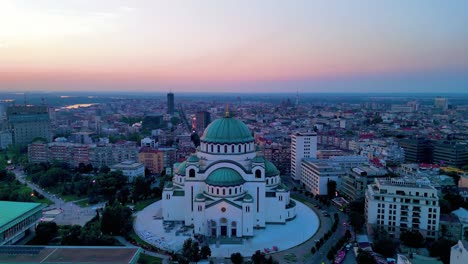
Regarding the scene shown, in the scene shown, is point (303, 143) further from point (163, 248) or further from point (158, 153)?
point (163, 248)

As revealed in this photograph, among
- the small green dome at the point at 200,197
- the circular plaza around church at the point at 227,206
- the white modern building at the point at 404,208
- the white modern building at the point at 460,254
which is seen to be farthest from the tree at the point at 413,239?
the small green dome at the point at 200,197

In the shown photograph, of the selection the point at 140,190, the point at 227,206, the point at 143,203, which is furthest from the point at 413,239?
the point at 140,190

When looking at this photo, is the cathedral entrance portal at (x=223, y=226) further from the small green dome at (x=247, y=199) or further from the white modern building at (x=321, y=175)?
the white modern building at (x=321, y=175)

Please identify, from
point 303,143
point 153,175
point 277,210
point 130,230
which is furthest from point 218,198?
point 153,175

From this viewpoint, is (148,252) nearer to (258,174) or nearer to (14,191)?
(258,174)

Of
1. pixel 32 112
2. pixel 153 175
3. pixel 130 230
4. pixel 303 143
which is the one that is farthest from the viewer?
pixel 32 112

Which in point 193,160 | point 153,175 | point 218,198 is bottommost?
point 153,175
